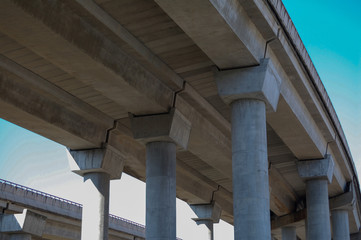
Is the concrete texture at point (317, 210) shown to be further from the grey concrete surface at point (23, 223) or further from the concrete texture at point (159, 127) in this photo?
the grey concrete surface at point (23, 223)

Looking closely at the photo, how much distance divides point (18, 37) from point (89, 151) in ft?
36.0

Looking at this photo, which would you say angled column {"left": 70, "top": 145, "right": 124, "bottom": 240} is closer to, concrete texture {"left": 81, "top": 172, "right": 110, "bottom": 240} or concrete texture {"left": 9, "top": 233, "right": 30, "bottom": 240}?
concrete texture {"left": 81, "top": 172, "right": 110, "bottom": 240}

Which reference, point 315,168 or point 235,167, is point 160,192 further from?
point 315,168

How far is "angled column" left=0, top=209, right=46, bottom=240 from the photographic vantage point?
3519cm

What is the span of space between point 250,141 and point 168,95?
542 cm

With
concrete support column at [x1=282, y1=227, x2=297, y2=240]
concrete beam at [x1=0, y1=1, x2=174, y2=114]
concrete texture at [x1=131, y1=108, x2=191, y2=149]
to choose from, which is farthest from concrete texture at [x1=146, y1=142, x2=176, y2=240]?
concrete support column at [x1=282, y1=227, x2=297, y2=240]

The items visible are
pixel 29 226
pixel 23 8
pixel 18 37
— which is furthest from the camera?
pixel 29 226

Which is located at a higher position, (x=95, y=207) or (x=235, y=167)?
(x=95, y=207)

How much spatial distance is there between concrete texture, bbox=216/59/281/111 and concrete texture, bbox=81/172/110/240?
9.98 meters

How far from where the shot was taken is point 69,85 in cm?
2597

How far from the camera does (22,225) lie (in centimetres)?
3512

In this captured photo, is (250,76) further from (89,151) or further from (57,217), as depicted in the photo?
(57,217)

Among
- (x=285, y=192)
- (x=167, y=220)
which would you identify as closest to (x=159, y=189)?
(x=167, y=220)

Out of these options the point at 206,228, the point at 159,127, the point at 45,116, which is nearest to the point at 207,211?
the point at 206,228
